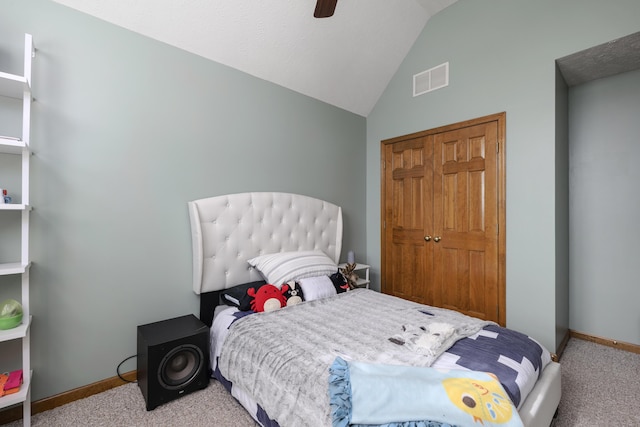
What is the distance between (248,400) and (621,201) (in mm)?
3643

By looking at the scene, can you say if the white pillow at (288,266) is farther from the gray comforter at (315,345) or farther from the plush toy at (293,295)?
the gray comforter at (315,345)

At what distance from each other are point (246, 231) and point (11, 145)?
156 centimetres

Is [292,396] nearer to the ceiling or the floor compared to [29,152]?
nearer to the floor

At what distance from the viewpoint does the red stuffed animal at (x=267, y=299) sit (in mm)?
2219

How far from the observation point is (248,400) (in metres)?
1.74

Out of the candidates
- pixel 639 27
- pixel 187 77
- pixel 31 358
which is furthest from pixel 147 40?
pixel 639 27

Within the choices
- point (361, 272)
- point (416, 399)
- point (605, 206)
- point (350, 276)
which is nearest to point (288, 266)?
point (350, 276)

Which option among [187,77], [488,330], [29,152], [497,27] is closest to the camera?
[29,152]

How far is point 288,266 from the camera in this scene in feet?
8.68

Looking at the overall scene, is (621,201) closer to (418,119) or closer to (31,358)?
(418,119)

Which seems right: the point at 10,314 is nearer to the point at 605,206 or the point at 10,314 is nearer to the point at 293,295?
the point at 293,295

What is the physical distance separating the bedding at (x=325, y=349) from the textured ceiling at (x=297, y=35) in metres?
2.20

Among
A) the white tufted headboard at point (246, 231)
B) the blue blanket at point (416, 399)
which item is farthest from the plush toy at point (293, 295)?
the blue blanket at point (416, 399)

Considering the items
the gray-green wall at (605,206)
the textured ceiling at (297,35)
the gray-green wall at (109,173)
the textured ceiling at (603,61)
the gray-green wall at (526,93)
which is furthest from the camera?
the gray-green wall at (605,206)
